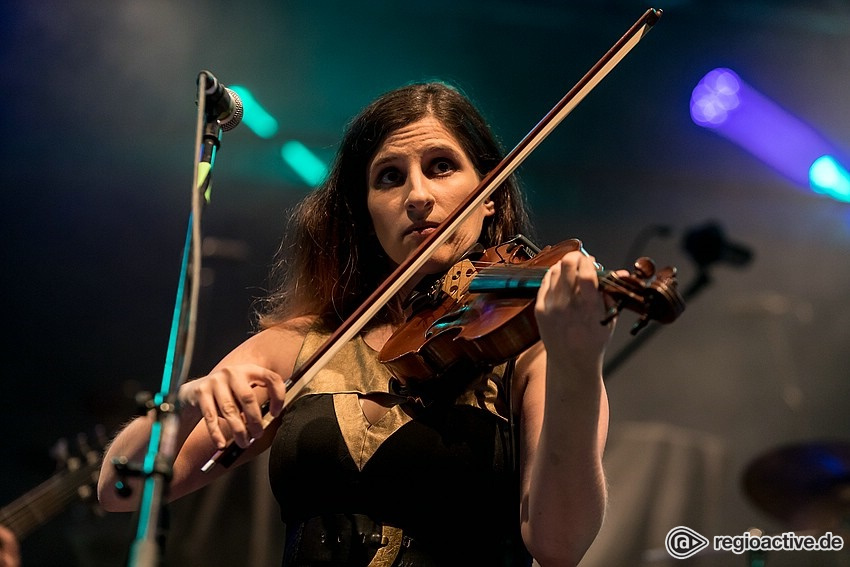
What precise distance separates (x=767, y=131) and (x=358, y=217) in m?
2.09

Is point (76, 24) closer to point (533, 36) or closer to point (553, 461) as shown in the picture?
point (533, 36)

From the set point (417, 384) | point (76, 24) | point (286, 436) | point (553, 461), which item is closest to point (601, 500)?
point (553, 461)

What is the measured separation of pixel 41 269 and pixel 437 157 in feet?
6.44

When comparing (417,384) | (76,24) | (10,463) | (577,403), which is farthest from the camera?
(76,24)

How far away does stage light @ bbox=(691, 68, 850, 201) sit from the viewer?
10.6 ft

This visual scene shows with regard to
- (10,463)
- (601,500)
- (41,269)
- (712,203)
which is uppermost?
(712,203)

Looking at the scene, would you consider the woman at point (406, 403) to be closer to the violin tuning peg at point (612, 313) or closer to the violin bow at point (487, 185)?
the violin tuning peg at point (612, 313)

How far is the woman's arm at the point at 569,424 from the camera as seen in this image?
1.08m

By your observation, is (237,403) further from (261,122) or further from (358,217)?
(261,122)

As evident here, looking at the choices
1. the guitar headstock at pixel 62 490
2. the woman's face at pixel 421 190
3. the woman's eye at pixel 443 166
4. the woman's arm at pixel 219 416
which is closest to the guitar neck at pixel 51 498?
the guitar headstock at pixel 62 490

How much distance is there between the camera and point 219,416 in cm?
115

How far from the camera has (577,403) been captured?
3.73 feet

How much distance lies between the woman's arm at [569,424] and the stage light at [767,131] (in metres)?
2.27

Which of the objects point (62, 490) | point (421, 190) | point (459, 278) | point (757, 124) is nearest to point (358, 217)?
point (421, 190)
